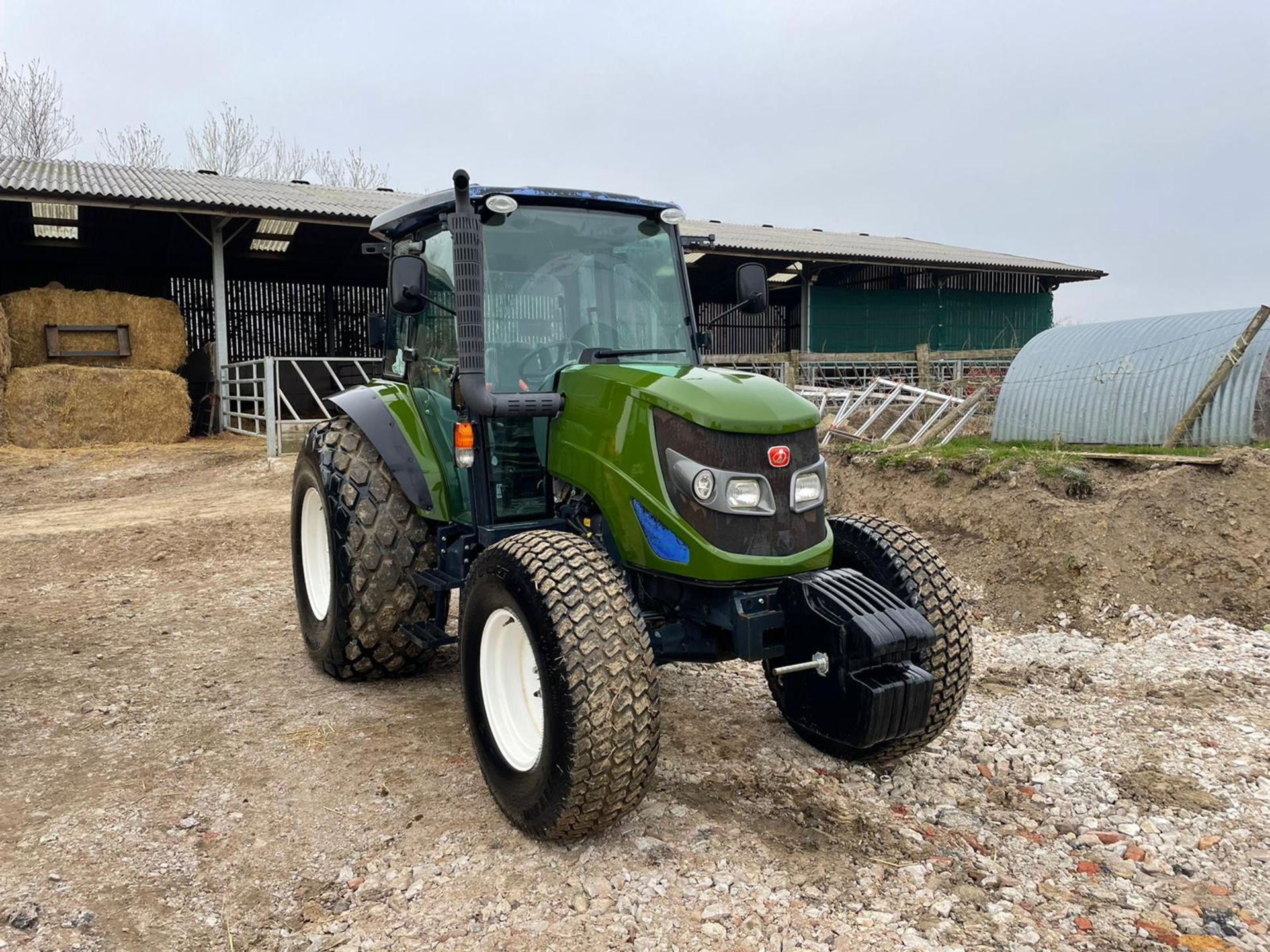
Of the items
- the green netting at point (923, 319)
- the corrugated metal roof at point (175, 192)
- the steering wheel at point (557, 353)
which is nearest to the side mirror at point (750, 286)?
the steering wheel at point (557, 353)

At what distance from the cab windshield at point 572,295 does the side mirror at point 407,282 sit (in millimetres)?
249

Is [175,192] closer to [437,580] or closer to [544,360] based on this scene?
[437,580]

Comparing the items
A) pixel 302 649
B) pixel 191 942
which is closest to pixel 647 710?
pixel 191 942

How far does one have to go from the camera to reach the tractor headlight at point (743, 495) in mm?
3070

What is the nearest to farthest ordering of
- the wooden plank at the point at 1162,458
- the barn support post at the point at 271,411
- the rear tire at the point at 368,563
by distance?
1. the rear tire at the point at 368,563
2. the wooden plank at the point at 1162,458
3. the barn support post at the point at 271,411

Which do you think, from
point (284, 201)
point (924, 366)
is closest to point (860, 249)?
point (924, 366)

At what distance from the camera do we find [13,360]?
45.9ft

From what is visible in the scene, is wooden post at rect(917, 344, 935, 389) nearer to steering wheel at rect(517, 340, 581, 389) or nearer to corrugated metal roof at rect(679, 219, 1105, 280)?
corrugated metal roof at rect(679, 219, 1105, 280)

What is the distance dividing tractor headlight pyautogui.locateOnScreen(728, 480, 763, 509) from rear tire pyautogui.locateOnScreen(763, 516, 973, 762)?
74cm

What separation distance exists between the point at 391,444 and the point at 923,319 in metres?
20.8

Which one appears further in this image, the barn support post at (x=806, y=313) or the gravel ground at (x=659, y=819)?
the barn support post at (x=806, y=313)

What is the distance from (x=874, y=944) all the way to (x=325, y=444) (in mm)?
3197

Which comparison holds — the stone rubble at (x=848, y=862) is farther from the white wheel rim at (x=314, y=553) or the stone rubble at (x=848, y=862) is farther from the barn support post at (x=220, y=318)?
the barn support post at (x=220, y=318)

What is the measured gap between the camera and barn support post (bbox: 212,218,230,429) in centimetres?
1455
